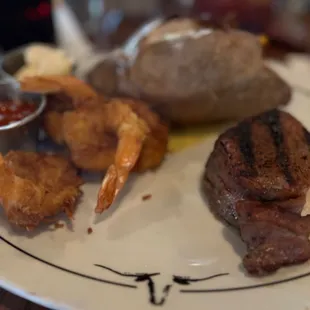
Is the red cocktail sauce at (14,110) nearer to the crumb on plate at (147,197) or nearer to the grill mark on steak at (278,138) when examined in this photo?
the crumb on plate at (147,197)

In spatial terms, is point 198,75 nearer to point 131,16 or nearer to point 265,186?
point 265,186

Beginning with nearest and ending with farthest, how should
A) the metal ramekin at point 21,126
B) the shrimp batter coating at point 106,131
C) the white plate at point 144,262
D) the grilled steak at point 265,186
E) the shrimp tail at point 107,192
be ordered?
the white plate at point 144,262, the grilled steak at point 265,186, the shrimp tail at point 107,192, the shrimp batter coating at point 106,131, the metal ramekin at point 21,126

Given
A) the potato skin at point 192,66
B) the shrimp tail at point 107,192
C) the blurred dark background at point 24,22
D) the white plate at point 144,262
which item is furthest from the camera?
the blurred dark background at point 24,22

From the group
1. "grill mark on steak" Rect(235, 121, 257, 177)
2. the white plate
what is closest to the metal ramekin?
the white plate

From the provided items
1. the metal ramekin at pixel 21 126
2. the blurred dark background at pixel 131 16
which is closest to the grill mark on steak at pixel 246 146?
the metal ramekin at pixel 21 126

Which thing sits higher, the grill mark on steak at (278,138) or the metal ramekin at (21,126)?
the metal ramekin at (21,126)

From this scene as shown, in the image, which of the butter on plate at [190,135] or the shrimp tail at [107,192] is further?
Answer: the butter on plate at [190,135]
